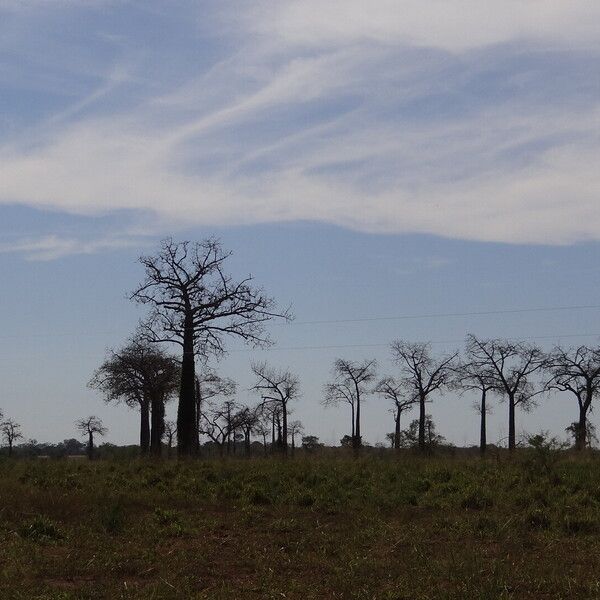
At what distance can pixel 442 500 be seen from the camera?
52.4ft

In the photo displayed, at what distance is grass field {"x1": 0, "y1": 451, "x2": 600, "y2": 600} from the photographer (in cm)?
968

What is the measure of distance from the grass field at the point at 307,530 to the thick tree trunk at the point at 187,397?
1200 centimetres

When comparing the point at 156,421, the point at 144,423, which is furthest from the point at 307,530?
the point at 144,423

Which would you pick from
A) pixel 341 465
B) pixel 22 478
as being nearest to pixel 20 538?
pixel 22 478

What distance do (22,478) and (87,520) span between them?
5.80 metres

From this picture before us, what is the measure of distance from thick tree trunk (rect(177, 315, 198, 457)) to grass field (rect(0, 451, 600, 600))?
11998 millimetres

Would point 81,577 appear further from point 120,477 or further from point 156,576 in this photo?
point 120,477

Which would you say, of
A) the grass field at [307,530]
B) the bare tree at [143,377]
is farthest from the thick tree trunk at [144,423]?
the grass field at [307,530]

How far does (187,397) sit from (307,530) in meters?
20.9

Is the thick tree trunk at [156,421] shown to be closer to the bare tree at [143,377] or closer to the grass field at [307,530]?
the bare tree at [143,377]

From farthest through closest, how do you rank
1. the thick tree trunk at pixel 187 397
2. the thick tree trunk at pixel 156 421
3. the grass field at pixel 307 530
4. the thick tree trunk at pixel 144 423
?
1. the thick tree trunk at pixel 144 423
2. the thick tree trunk at pixel 156 421
3. the thick tree trunk at pixel 187 397
4. the grass field at pixel 307 530

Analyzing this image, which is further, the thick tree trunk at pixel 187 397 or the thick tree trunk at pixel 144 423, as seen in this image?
the thick tree trunk at pixel 144 423

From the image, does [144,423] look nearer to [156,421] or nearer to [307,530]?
[156,421]

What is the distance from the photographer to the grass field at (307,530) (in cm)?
968
